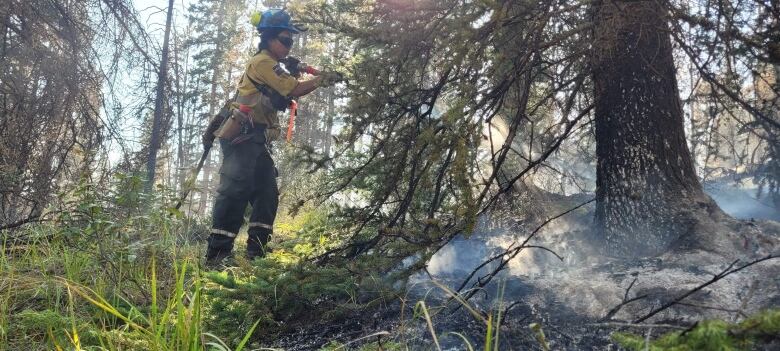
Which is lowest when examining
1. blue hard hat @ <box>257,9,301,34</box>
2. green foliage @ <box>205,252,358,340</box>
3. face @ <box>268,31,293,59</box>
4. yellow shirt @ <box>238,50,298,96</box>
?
green foliage @ <box>205,252,358,340</box>

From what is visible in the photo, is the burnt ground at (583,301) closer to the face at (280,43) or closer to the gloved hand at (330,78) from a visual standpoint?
the gloved hand at (330,78)

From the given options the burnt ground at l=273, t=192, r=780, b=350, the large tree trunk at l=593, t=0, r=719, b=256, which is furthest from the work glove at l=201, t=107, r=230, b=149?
the large tree trunk at l=593, t=0, r=719, b=256

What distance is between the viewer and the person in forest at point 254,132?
4.82m

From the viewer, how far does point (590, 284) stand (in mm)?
2650

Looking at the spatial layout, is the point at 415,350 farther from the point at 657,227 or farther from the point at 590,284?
the point at 657,227

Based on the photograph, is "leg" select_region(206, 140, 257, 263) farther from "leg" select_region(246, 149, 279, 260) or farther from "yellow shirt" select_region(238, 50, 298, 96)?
"yellow shirt" select_region(238, 50, 298, 96)

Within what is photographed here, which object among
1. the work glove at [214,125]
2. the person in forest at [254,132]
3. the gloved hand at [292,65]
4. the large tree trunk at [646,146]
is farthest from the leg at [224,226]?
the large tree trunk at [646,146]

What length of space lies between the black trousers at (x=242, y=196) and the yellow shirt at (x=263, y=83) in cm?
21

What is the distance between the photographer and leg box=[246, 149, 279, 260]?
5082mm

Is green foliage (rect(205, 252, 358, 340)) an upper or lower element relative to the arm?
lower

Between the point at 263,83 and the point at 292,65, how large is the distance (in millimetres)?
411

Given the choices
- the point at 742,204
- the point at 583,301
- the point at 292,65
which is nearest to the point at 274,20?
the point at 292,65

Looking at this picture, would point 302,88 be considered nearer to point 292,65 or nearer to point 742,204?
point 292,65

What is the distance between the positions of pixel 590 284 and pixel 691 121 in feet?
7.37
